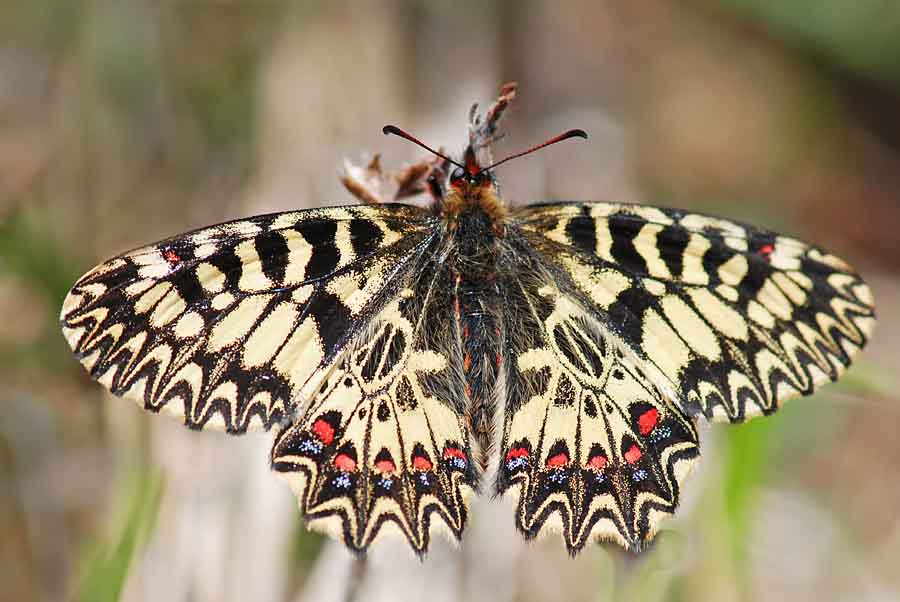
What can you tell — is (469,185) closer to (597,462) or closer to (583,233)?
(583,233)

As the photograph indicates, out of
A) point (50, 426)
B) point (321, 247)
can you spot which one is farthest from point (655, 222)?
point (50, 426)

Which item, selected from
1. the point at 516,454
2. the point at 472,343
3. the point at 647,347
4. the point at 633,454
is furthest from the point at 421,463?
the point at 647,347

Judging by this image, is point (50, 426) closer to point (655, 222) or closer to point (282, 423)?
point (282, 423)

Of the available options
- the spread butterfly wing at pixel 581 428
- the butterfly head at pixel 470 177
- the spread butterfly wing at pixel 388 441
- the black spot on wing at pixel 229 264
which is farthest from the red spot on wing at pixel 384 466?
the butterfly head at pixel 470 177

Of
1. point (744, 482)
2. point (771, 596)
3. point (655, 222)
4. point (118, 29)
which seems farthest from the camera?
point (118, 29)

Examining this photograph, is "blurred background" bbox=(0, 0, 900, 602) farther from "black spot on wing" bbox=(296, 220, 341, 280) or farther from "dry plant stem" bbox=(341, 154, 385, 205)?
"black spot on wing" bbox=(296, 220, 341, 280)

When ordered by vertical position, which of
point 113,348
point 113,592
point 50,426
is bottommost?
point 113,592
